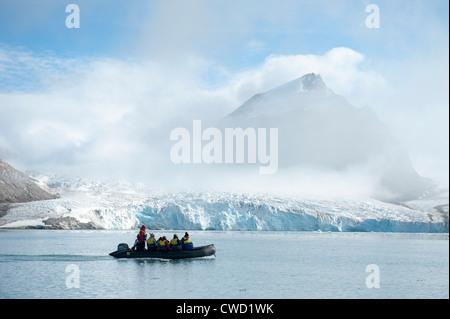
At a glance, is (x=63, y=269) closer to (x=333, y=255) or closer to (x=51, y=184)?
(x=333, y=255)

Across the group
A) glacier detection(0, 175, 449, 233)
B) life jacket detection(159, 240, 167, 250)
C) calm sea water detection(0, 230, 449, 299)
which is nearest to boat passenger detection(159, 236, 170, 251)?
life jacket detection(159, 240, 167, 250)

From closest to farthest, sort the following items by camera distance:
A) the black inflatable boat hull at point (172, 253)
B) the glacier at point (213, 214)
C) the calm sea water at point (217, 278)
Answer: the calm sea water at point (217, 278)
the black inflatable boat hull at point (172, 253)
the glacier at point (213, 214)

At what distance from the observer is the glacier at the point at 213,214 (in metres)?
86.7

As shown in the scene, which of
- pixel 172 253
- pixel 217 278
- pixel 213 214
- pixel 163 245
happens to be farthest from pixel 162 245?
pixel 213 214

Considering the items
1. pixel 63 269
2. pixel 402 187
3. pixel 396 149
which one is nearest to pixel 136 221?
pixel 63 269

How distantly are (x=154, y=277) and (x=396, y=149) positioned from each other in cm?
17790

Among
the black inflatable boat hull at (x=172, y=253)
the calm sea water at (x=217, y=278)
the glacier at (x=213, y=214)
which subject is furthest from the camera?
the glacier at (x=213, y=214)

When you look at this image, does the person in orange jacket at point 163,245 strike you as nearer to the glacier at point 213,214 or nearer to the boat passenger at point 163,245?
the boat passenger at point 163,245

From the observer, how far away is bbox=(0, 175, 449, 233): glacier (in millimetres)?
86738

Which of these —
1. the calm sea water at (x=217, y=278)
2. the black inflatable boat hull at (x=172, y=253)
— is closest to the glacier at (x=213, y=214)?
the calm sea water at (x=217, y=278)

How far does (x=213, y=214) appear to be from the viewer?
86.5 metres

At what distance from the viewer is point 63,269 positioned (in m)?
28.1

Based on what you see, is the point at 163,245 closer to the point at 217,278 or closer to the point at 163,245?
the point at 163,245

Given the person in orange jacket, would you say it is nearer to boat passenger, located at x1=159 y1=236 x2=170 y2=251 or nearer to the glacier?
boat passenger, located at x1=159 y1=236 x2=170 y2=251
